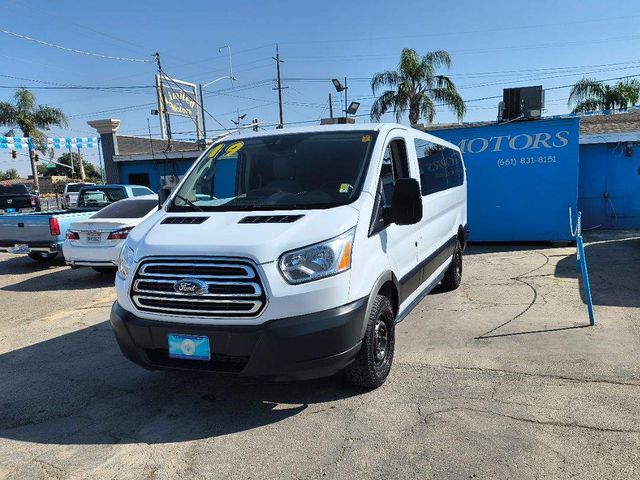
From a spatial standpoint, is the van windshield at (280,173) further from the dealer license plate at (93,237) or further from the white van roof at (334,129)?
the dealer license plate at (93,237)

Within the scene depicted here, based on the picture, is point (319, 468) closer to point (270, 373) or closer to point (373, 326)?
point (270, 373)

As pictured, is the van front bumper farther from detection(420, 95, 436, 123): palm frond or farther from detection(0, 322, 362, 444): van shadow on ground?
detection(420, 95, 436, 123): palm frond

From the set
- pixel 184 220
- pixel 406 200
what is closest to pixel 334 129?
pixel 406 200

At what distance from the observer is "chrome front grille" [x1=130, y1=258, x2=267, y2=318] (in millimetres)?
3246

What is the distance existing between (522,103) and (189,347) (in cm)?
1168

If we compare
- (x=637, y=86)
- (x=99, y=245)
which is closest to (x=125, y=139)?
(x=99, y=245)

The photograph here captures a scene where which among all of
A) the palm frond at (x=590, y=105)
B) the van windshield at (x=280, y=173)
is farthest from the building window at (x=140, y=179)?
the palm frond at (x=590, y=105)

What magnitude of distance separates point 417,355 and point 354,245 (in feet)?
6.05

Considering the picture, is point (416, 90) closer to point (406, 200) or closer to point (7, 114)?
point (406, 200)

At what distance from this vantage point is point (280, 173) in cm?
443

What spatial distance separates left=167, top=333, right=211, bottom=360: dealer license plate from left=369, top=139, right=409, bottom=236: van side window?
1435 millimetres

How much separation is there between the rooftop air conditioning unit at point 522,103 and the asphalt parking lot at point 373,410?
7637 mm

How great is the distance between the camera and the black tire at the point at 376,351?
370 centimetres

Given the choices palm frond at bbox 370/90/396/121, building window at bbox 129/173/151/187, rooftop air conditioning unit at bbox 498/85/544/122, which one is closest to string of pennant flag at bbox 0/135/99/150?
building window at bbox 129/173/151/187
